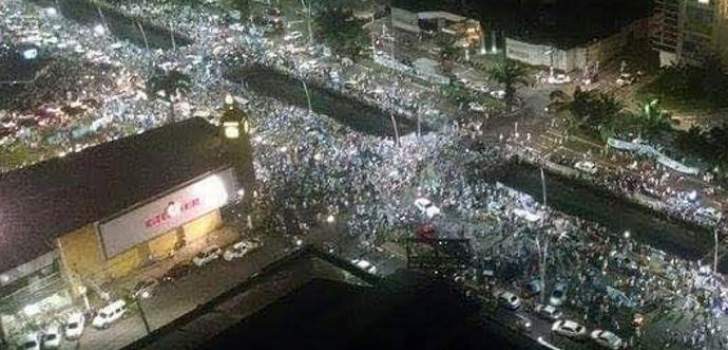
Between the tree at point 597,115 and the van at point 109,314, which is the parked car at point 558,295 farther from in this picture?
the van at point 109,314

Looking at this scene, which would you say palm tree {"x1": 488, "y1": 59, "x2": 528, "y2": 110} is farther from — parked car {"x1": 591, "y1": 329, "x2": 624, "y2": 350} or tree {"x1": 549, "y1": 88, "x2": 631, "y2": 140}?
parked car {"x1": 591, "y1": 329, "x2": 624, "y2": 350}

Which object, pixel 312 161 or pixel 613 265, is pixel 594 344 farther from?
pixel 312 161

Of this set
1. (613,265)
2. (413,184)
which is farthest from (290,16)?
(613,265)

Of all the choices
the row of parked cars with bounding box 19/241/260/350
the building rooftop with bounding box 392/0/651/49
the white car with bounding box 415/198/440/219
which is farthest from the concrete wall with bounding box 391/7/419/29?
the row of parked cars with bounding box 19/241/260/350

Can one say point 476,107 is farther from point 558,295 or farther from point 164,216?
point 164,216

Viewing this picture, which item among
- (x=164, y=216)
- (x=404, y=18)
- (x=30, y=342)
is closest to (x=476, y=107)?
(x=404, y=18)

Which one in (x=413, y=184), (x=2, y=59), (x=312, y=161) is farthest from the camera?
(x=2, y=59)

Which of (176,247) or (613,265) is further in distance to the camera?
(176,247)
